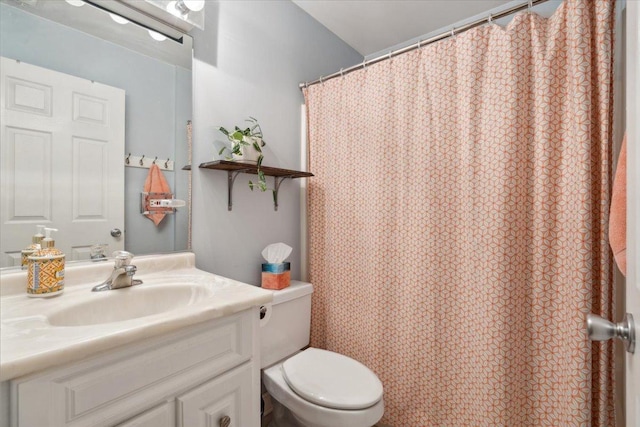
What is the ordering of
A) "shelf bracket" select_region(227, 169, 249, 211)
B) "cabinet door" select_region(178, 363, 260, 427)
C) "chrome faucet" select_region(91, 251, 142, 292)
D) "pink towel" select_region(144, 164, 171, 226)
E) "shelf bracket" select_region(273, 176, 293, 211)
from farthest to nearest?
"shelf bracket" select_region(273, 176, 293, 211) < "shelf bracket" select_region(227, 169, 249, 211) < "pink towel" select_region(144, 164, 171, 226) < "chrome faucet" select_region(91, 251, 142, 292) < "cabinet door" select_region(178, 363, 260, 427)

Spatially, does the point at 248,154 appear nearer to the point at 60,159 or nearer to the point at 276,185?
the point at 276,185

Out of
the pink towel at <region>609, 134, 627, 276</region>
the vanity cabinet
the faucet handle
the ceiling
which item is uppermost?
the ceiling

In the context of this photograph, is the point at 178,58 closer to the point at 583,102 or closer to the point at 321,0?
A: the point at 321,0

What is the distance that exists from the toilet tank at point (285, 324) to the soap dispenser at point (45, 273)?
0.75 meters

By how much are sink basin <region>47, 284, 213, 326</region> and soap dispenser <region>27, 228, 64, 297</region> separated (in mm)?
101

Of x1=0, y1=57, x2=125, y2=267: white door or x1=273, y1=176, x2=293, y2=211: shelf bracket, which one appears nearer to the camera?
x1=0, y1=57, x2=125, y2=267: white door

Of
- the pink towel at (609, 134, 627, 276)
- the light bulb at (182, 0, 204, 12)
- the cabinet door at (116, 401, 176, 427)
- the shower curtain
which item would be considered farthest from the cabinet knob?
the light bulb at (182, 0, 204, 12)

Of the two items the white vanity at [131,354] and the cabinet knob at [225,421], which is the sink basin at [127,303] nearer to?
the white vanity at [131,354]

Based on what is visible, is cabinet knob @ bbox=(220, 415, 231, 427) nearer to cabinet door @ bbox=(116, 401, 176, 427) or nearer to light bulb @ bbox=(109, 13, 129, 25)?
cabinet door @ bbox=(116, 401, 176, 427)

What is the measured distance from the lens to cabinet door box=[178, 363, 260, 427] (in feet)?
2.55

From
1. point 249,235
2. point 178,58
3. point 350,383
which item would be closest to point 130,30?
point 178,58

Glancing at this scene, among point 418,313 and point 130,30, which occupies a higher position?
point 130,30

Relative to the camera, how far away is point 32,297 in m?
0.88

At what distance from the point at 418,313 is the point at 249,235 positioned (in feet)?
3.09
